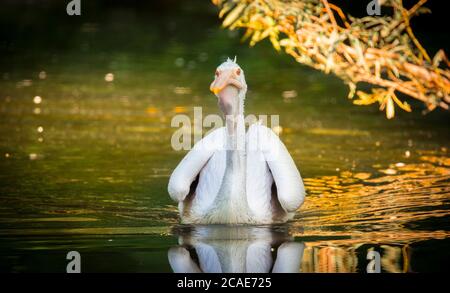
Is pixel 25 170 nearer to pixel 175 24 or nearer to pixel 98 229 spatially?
pixel 98 229

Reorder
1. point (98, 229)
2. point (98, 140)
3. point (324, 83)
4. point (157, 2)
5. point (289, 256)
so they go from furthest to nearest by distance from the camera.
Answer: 1. point (157, 2)
2. point (324, 83)
3. point (98, 140)
4. point (98, 229)
5. point (289, 256)

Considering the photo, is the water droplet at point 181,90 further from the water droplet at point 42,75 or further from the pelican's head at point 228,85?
the pelican's head at point 228,85

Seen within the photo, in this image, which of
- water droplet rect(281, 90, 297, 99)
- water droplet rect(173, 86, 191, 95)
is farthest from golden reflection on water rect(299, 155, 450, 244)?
water droplet rect(173, 86, 191, 95)

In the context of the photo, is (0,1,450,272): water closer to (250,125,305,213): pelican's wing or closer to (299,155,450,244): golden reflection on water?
(299,155,450,244): golden reflection on water

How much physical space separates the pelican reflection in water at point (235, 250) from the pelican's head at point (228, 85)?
106 cm

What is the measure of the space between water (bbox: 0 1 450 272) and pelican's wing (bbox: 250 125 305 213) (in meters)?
0.29

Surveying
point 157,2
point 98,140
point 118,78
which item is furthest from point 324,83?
point 157,2

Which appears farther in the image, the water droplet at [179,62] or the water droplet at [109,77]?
the water droplet at [179,62]

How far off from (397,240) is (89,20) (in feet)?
70.1

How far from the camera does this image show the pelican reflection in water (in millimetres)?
8391

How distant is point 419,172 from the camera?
1209 centimetres

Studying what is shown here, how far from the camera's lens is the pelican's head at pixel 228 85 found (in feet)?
29.7

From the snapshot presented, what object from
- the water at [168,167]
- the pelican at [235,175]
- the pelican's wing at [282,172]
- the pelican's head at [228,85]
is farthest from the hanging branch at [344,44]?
the pelican's head at [228,85]

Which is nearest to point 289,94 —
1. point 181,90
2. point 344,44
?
point 181,90
